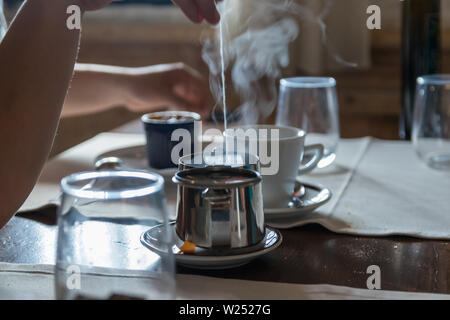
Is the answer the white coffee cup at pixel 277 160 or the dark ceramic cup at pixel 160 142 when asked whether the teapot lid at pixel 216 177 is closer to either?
the white coffee cup at pixel 277 160

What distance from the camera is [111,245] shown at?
47cm

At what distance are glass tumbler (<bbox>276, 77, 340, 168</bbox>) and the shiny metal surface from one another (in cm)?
47

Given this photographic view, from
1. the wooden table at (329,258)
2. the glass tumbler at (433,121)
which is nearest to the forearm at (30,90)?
the wooden table at (329,258)

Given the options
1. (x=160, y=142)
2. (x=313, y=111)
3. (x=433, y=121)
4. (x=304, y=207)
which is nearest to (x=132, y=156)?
(x=160, y=142)

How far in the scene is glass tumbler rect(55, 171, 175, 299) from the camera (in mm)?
450

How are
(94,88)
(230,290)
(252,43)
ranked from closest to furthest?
(230,290) < (252,43) < (94,88)

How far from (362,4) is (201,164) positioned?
1.78 meters

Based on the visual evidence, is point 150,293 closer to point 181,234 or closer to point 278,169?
point 181,234

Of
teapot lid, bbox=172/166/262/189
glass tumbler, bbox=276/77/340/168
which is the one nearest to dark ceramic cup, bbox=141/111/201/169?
glass tumbler, bbox=276/77/340/168

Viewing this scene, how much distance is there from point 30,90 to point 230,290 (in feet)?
1.09

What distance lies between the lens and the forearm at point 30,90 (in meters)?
0.70

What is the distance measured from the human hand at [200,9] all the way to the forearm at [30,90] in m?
0.19

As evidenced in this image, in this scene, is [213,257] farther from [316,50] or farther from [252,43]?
[316,50]

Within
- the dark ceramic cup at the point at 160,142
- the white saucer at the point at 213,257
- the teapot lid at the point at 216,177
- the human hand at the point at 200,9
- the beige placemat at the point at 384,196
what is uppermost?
the human hand at the point at 200,9
